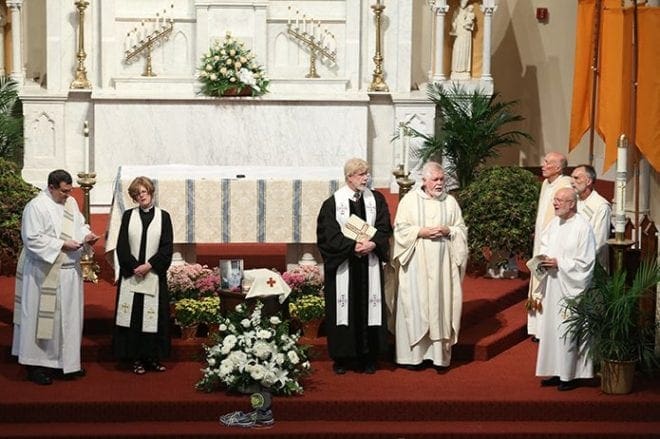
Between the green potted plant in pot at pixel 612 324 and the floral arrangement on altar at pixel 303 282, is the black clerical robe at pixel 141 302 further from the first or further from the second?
the green potted plant in pot at pixel 612 324

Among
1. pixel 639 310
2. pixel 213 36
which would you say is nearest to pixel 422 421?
pixel 639 310

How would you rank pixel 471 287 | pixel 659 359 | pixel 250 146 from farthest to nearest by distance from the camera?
pixel 250 146 < pixel 471 287 < pixel 659 359

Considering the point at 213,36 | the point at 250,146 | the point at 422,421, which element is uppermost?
the point at 213,36

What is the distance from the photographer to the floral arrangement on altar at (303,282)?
433 inches

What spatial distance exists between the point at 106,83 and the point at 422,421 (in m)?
7.39

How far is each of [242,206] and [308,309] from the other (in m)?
→ 1.50

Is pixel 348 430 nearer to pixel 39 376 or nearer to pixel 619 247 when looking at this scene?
pixel 39 376

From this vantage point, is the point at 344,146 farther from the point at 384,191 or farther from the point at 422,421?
the point at 422,421

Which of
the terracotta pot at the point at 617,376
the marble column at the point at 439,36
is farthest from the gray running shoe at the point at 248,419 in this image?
the marble column at the point at 439,36

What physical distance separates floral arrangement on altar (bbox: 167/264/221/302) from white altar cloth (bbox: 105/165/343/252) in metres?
0.69

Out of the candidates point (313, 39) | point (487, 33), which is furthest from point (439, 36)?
point (313, 39)

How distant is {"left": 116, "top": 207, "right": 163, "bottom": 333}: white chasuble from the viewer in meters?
10.1

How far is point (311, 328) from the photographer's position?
10.8 metres

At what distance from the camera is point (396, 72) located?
52.3 feet
